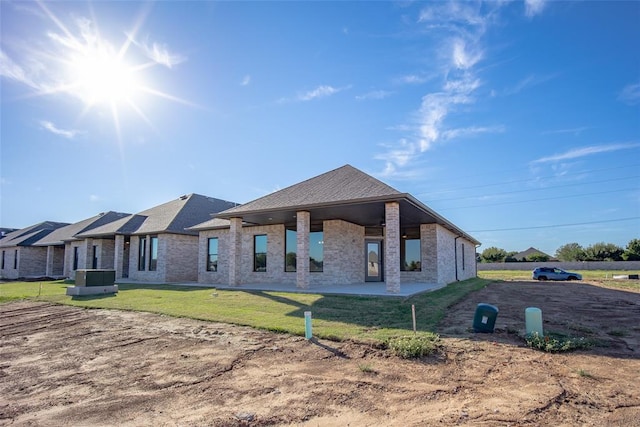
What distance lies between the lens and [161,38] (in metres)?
10.2

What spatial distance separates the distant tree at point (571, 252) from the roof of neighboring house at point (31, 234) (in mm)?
72755

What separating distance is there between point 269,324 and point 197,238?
16.1 meters

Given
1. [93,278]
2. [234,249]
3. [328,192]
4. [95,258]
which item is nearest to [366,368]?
[328,192]

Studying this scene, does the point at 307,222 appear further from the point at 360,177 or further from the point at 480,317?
the point at 480,317

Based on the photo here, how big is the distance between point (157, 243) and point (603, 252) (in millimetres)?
60045

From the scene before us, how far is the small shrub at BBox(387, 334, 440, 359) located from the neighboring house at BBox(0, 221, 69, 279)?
124ft

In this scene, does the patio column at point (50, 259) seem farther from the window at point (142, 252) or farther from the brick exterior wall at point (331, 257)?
the brick exterior wall at point (331, 257)

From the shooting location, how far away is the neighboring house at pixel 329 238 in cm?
1348

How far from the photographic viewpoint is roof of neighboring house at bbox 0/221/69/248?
1304 inches

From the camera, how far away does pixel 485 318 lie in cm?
783

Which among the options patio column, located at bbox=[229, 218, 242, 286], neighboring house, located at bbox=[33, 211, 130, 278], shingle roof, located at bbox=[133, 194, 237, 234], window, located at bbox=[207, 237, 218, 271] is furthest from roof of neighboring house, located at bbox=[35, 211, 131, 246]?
patio column, located at bbox=[229, 218, 242, 286]

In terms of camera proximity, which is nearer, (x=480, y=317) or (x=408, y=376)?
(x=408, y=376)

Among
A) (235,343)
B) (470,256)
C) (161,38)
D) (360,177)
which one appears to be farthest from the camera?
(470,256)

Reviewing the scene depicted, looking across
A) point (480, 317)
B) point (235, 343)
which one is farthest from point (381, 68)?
point (235, 343)
